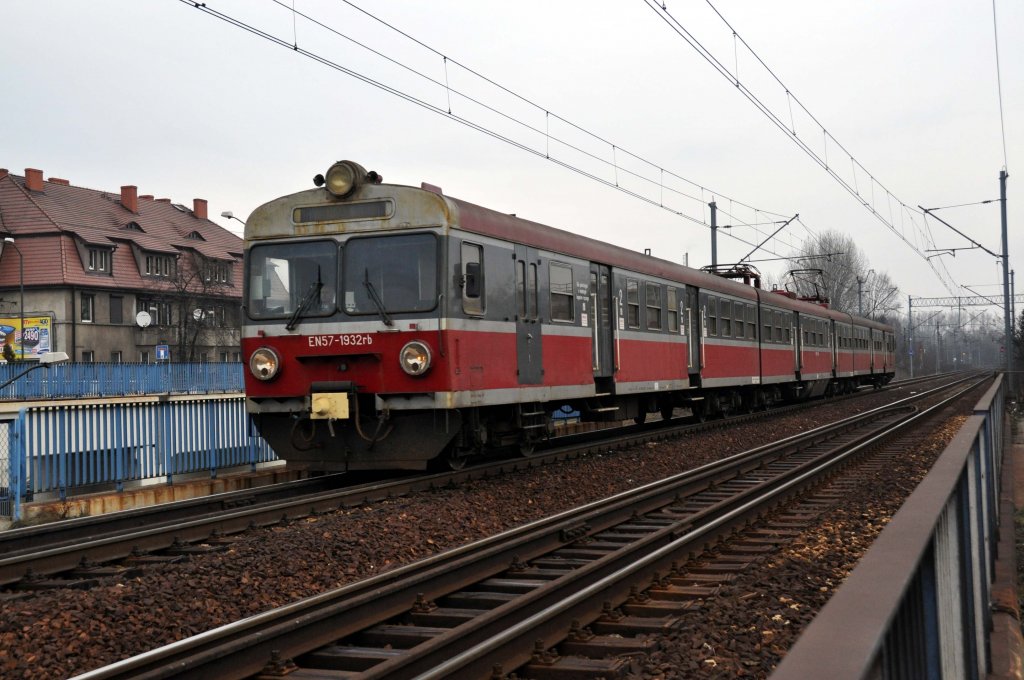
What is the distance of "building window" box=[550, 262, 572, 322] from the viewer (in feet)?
45.4

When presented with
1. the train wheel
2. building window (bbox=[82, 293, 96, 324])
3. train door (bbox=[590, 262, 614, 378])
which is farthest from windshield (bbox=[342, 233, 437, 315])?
building window (bbox=[82, 293, 96, 324])

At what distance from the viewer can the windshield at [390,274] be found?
11.3 metres

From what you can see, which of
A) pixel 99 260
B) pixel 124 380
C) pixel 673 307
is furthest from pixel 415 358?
pixel 99 260

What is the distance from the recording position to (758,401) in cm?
2636

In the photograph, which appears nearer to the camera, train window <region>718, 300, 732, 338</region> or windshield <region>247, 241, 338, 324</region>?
windshield <region>247, 241, 338, 324</region>

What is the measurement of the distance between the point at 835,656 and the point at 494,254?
A: 10.6 m

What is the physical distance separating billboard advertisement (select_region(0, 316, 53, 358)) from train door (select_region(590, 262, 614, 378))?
43.1 metres

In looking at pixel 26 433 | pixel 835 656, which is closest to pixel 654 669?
pixel 835 656

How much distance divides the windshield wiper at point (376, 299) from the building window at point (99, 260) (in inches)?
1918

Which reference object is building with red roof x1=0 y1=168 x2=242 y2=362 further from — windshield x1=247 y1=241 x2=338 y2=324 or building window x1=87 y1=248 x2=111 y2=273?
windshield x1=247 y1=241 x2=338 y2=324

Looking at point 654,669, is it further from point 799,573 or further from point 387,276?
point 387,276

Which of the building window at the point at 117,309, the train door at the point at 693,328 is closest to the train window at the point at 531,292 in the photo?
the train door at the point at 693,328

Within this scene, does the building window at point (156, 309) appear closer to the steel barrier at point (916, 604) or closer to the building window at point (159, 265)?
the building window at point (159, 265)

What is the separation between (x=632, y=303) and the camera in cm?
1680
